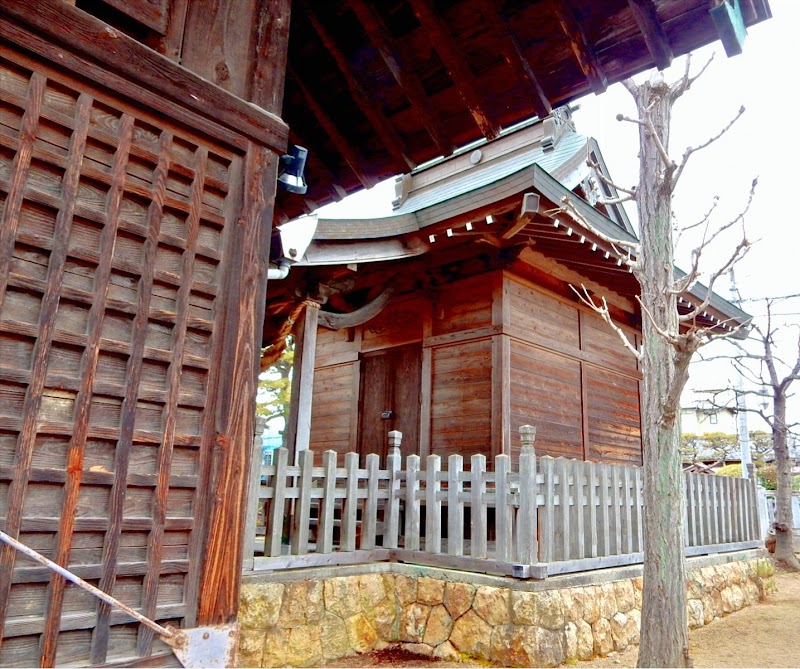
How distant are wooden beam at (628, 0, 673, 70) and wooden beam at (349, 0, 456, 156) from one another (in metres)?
1.20

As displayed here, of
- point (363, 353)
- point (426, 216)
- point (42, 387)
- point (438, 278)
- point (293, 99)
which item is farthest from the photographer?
point (363, 353)

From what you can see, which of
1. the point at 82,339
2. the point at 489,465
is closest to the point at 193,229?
the point at 82,339

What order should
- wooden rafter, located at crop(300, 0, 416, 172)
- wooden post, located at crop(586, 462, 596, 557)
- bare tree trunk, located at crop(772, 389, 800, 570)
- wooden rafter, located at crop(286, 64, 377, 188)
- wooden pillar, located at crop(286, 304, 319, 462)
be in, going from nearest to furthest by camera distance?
wooden rafter, located at crop(300, 0, 416, 172) < wooden rafter, located at crop(286, 64, 377, 188) < wooden post, located at crop(586, 462, 596, 557) < wooden pillar, located at crop(286, 304, 319, 462) < bare tree trunk, located at crop(772, 389, 800, 570)

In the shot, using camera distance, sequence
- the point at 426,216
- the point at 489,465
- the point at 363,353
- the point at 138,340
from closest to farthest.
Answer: the point at 138,340 → the point at 426,216 → the point at 489,465 → the point at 363,353

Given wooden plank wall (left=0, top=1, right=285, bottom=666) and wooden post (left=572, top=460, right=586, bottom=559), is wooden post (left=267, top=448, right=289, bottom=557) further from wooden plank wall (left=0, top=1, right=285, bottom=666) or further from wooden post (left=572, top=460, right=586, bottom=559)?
wooden plank wall (left=0, top=1, right=285, bottom=666)

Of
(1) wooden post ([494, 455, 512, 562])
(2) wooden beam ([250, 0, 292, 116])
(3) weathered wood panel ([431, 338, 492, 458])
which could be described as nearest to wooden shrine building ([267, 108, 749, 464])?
(3) weathered wood panel ([431, 338, 492, 458])

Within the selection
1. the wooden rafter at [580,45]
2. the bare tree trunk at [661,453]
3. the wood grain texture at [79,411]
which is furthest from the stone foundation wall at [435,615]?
the wooden rafter at [580,45]

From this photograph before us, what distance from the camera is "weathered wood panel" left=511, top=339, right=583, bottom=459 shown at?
793 cm

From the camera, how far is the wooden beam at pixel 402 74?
126 inches

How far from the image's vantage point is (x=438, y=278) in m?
8.58

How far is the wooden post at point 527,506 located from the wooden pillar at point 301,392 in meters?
2.31

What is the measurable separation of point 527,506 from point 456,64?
146 inches

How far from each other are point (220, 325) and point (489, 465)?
233 inches

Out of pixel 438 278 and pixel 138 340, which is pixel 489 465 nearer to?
pixel 438 278
